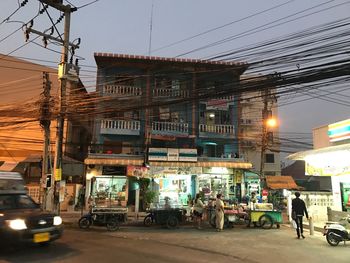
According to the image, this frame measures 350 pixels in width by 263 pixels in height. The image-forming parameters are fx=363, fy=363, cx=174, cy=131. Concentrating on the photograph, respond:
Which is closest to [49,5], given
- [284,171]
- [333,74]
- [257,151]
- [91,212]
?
[91,212]

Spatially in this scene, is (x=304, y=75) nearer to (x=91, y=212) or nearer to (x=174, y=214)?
(x=174, y=214)

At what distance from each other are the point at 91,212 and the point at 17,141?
12459 millimetres

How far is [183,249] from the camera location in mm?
10805

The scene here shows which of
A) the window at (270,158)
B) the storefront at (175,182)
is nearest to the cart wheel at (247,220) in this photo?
the storefront at (175,182)

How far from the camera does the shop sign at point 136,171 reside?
77.0 ft

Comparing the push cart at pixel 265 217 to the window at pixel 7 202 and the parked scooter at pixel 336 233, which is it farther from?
the window at pixel 7 202

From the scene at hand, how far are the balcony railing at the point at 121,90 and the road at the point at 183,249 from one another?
1332cm

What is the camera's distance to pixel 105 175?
24.3 metres

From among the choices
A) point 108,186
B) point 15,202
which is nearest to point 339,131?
point 15,202

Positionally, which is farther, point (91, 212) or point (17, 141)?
point (17, 141)

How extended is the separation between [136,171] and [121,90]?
6468 mm

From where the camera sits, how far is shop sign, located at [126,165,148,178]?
23469 millimetres

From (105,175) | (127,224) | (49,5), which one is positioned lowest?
(127,224)

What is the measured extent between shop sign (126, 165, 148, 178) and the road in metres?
8.71
